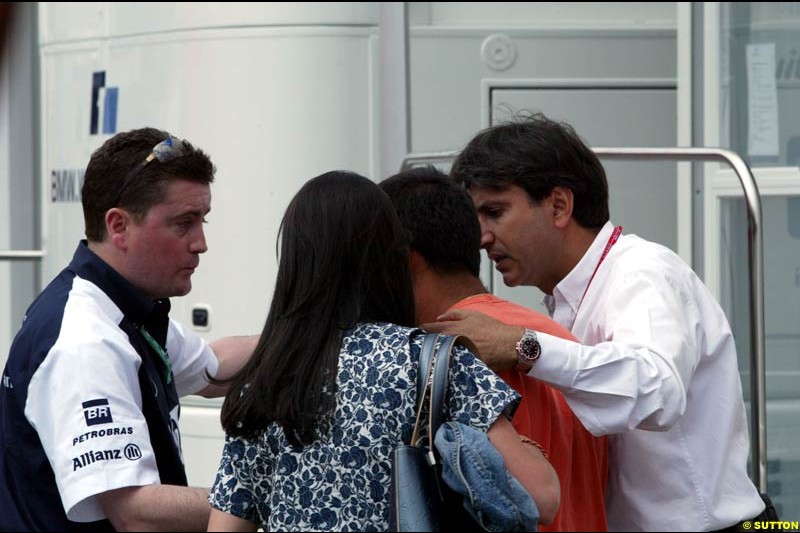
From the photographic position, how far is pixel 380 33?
5.11m

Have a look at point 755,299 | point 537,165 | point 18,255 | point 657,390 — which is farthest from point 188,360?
point 18,255

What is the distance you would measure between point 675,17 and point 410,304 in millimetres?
3640

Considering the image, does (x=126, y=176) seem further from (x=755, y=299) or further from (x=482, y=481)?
(x=755, y=299)

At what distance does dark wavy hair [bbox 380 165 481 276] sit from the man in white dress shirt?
0.19 meters

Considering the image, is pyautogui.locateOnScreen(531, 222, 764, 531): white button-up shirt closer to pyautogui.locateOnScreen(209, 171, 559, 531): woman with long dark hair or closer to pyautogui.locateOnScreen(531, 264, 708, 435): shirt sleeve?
pyautogui.locateOnScreen(531, 264, 708, 435): shirt sleeve

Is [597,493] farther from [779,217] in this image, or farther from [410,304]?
[779,217]

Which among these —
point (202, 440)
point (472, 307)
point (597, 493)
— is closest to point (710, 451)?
point (597, 493)

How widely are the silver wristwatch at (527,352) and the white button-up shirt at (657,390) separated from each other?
1 cm

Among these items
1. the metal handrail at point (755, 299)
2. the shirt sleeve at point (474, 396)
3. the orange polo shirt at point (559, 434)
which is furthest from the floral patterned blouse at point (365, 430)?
the metal handrail at point (755, 299)

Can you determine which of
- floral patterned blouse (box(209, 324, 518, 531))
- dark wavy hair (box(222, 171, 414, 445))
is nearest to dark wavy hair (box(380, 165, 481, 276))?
dark wavy hair (box(222, 171, 414, 445))

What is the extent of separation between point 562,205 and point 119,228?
94cm

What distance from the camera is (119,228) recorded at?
259 cm

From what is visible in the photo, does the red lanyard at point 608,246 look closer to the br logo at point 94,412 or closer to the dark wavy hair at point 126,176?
the dark wavy hair at point 126,176

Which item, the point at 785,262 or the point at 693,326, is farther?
the point at 785,262
